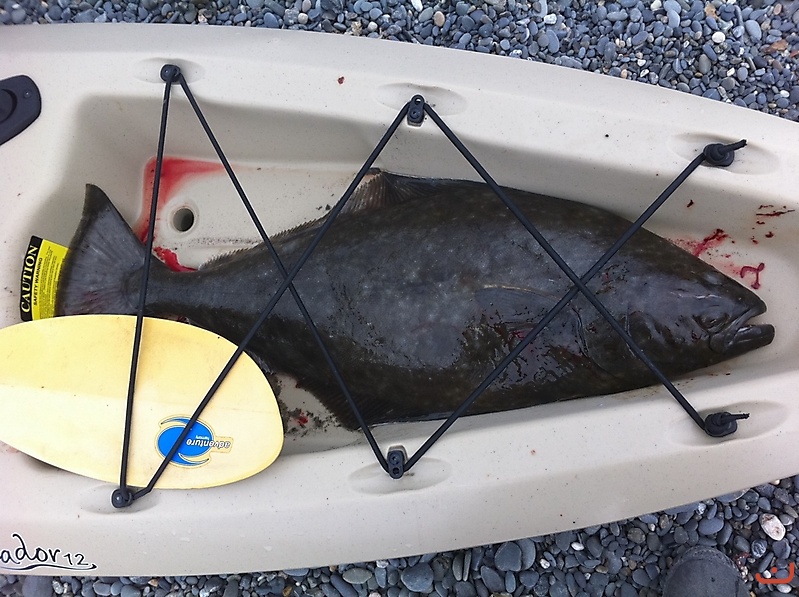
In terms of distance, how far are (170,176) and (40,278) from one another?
0.69 meters

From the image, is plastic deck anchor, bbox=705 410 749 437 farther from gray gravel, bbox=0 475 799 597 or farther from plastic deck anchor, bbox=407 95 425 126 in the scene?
plastic deck anchor, bbox=407 95 425 126

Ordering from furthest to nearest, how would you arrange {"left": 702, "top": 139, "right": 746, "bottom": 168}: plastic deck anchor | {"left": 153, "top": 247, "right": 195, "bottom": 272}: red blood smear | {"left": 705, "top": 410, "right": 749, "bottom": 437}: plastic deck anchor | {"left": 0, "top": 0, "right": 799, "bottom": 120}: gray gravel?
{"left": 0, "top": 0, "right": 799, "bottom": 120}: gray gravel → {"left": 153, "top": 247, "right": 195, "bottom": 272}: red blood smear → {"left": 702, "top": 139, "right": 746, "bottom": 168}: plastic deck anchor → {"left": 705, "top": 410, "right": 749, "bottom": 437}: plastic deck anchor

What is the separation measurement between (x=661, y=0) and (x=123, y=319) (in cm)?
275

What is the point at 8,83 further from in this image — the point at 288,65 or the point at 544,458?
the point at 544,458

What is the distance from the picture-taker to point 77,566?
1.89 m

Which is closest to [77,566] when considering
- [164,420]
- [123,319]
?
[164,420]

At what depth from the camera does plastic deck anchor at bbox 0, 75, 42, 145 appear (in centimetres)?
202

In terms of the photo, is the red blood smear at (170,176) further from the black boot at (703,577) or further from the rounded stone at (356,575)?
the black boot at (703,577)

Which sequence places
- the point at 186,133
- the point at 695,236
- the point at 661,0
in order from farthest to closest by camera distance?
the point at 661,0 → the point at 186,133 → the point at 695,236

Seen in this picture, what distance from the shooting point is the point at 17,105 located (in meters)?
2.04

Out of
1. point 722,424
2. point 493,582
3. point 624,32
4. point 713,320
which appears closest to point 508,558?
point 493,582

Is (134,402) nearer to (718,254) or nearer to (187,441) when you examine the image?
(187,441)

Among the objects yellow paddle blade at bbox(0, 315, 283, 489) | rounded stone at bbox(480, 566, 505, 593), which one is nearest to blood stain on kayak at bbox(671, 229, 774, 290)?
rounded stone at bbox(480, 566, 505, 593)

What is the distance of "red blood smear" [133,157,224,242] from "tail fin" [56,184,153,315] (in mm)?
300
